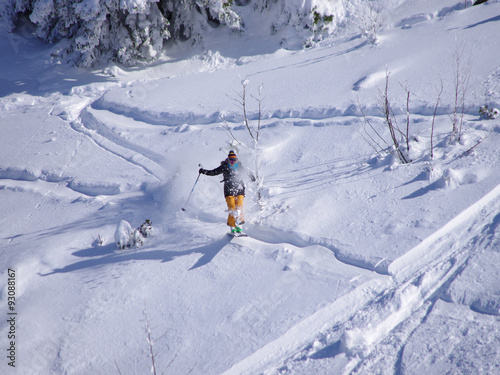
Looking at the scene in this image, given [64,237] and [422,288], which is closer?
[422,288]

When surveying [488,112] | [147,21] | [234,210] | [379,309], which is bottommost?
[379,309]

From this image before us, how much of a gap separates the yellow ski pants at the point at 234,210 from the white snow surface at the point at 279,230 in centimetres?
30

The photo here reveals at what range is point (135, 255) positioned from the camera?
5188mm

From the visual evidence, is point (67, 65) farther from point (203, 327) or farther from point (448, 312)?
point (448, 312)

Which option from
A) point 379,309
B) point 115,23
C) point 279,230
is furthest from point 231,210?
point 115,23

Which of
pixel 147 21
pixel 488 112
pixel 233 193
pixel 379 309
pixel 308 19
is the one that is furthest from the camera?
pixel 147 21

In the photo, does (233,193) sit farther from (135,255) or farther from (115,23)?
(115,23)

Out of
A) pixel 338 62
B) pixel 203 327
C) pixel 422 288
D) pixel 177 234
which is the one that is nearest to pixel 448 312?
pixel 422 288

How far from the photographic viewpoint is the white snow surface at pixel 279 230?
3.62 metres

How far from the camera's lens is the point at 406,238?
179 inches

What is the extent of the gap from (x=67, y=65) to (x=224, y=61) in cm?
637

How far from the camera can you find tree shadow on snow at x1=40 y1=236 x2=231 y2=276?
500 centimetres

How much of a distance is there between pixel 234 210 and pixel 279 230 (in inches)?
29.4

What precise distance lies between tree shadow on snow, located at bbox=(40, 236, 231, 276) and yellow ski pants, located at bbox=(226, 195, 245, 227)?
28 centimetres
